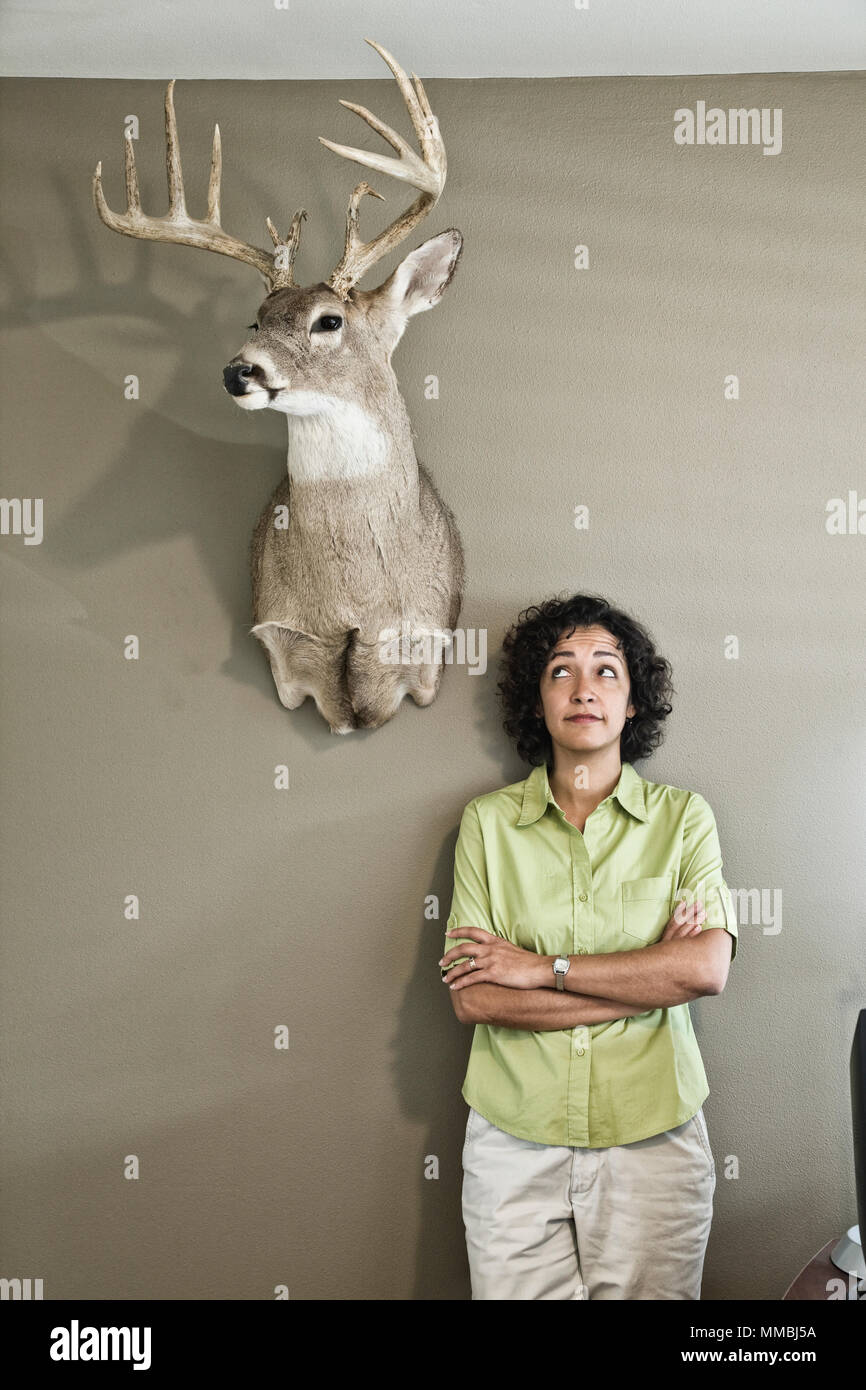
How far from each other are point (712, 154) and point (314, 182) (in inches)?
35.2

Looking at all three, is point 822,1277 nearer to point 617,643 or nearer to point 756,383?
point 617,643

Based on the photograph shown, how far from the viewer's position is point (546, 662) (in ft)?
6.79

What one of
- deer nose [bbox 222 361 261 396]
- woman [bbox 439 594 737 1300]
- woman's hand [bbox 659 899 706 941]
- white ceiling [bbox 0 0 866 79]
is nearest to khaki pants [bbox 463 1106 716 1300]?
woman [bbox 439 594 737 1300]

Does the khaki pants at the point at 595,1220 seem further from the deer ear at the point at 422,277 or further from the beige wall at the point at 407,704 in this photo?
the deer ear at the point at 422,277

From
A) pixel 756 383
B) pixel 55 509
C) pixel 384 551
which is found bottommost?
pixel 384 551

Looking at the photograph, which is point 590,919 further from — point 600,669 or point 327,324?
point 327,324

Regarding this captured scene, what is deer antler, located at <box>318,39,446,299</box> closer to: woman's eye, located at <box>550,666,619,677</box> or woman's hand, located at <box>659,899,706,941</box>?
woman's eye, located at <box>550,666,619,677</box>


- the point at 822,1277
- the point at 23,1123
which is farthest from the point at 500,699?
the point at 23,1123

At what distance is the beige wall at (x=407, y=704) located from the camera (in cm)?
215

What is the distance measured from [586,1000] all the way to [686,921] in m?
0.24

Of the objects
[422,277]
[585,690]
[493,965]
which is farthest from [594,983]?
[422,277]

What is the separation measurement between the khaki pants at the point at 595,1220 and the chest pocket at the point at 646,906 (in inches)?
14.2

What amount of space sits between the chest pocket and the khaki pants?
1.18 feet

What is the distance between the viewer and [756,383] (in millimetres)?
2240
